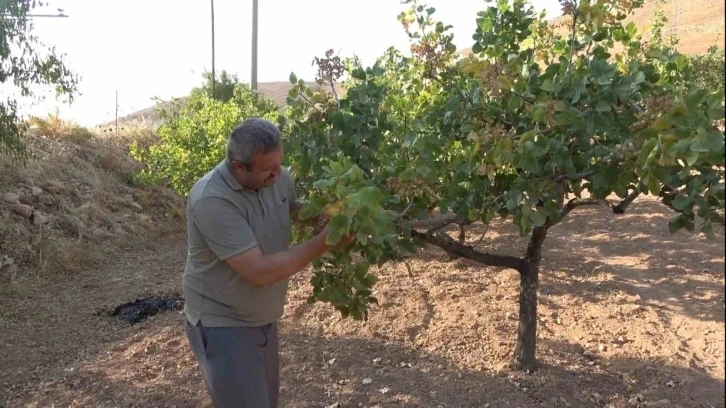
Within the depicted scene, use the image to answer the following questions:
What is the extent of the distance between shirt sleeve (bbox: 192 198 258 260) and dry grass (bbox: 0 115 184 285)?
4.70 metres

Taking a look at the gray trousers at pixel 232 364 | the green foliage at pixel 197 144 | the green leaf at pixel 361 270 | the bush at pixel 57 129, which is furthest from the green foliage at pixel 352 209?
the bush at pixel 57 129

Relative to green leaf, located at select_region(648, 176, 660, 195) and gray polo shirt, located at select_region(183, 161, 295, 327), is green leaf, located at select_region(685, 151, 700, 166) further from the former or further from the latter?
gray polo shirt, located at select_region(183, 161, 295, 327)

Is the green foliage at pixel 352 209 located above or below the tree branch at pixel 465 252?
above

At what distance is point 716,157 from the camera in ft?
5.64

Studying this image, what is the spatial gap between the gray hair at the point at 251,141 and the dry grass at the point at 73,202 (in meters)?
4.73

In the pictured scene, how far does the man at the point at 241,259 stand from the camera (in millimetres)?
2205

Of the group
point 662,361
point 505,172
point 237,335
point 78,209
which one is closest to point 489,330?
point 662,361

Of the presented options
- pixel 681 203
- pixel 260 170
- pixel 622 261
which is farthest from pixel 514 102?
pixel 622 261

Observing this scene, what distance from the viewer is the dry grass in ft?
23.1

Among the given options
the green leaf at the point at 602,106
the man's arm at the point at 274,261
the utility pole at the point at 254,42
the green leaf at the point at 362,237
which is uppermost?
the utility pole at the point at 254,42

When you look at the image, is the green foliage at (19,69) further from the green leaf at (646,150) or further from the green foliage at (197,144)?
the green leaf at (646,150)

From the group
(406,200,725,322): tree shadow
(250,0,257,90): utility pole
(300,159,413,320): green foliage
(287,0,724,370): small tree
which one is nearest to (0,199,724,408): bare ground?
(406,200,725,322): tree shadow

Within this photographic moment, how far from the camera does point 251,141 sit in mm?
2205

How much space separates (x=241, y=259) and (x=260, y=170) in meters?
0.32
